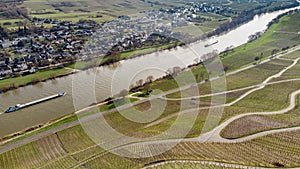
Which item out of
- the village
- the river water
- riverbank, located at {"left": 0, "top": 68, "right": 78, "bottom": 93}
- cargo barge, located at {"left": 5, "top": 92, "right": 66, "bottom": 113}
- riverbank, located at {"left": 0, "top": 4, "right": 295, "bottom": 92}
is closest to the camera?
the river water

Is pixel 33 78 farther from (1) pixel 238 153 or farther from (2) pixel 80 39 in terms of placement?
(1) pixel 238 153

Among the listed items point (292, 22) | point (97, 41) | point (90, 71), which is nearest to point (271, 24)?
point (292, 22)

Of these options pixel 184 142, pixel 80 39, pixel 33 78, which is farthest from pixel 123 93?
pixel 80 39

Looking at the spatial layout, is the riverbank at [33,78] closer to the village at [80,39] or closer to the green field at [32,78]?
the green field at [32,78]

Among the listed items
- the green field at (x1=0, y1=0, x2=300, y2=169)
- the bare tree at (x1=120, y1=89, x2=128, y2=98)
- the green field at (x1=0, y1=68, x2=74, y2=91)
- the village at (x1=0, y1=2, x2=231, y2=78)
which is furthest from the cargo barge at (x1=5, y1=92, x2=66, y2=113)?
the village at (x1=0, y1=2, x2=231, y2=78)

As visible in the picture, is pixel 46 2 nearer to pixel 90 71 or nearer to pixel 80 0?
pixel 80 0

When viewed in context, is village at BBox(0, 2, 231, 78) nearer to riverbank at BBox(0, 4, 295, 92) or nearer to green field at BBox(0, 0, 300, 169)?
riverbank at BBox(0, 4, 295, 92)
